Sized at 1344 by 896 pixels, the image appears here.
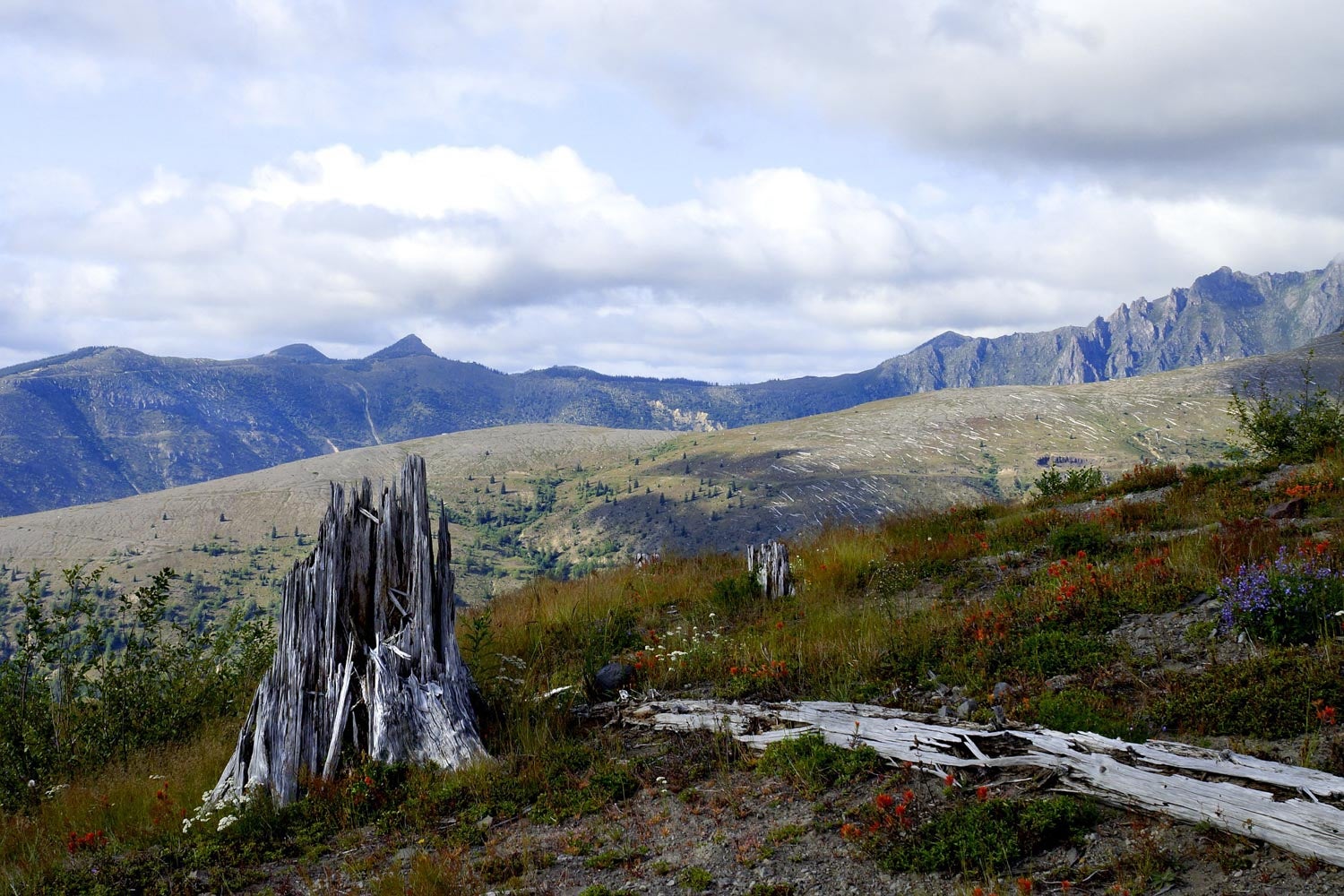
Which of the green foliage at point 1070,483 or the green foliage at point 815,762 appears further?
the green foliage at point 1070,483

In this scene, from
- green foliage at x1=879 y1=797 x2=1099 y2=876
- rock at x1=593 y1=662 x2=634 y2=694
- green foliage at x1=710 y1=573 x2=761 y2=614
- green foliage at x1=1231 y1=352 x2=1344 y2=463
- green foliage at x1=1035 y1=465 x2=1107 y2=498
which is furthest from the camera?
green foliage at x1=1035 y1=465 x2=1107 y2=498

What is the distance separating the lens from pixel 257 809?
24.4ft

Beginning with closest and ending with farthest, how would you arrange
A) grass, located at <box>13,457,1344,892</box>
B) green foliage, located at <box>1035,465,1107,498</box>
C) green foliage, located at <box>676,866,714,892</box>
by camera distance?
green foliage, located at <box>676,866,714,892</box>
grass, located at <box>13,457,1344,892</box>
green foliage, located at <box>1035,465,1107,498</box>

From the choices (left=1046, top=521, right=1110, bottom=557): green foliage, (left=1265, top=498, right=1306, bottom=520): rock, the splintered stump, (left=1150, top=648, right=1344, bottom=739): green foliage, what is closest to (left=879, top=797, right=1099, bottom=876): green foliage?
(left=1150, top=648, right=1344, bottom=739): green foliage

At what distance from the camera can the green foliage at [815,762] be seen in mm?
6680

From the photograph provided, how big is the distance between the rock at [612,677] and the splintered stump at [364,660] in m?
1.71

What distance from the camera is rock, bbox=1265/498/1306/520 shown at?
473 inches

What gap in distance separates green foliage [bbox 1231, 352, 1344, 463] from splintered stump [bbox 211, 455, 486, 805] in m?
16.4

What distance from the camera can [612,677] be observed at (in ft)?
33.4

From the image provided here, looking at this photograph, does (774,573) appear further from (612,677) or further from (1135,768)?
(1135,768)

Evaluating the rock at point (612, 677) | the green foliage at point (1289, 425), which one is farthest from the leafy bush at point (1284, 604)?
the green foliage at point (1289, 425)

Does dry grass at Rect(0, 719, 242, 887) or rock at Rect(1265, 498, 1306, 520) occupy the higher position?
rock at Rect(1265, 498, 1306, 520)

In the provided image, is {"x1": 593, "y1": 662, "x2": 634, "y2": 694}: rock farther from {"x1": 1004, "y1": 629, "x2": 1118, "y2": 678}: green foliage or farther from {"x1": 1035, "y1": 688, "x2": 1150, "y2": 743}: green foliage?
{"x1": 1035, "y1": 688, "x2": 1150, "y2": 743}: green foliage

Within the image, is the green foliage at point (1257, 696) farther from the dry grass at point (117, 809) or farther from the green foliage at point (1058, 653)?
the dry grass at point (117, 809)
